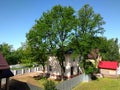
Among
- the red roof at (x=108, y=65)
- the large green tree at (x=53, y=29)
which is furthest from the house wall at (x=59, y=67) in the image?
the red roof at (x=108, y=65)

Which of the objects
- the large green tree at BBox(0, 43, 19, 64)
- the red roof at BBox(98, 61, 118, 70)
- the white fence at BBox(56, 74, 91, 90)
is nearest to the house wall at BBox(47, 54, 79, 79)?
the white fence at BBox(56, 74, 91, 90)

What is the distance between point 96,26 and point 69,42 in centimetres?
727

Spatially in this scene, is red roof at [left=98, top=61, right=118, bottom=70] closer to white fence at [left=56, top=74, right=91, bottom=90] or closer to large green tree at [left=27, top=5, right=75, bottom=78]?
white fence at [left=56, top=74, right=91, bottom=90]

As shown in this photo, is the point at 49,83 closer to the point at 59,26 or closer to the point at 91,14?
the point at 59,26

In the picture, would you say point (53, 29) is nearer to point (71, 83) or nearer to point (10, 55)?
point (71, 83)

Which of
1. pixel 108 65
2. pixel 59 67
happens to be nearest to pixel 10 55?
pixel 59 67

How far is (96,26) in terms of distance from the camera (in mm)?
40219

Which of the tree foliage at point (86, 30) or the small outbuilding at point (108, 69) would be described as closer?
the tree foliage at point (86, 30)

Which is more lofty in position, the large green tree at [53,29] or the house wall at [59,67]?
the large green tree at [53,29]

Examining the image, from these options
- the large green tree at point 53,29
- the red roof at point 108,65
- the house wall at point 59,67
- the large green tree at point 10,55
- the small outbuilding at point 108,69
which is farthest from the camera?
the large green tree at point 10,55

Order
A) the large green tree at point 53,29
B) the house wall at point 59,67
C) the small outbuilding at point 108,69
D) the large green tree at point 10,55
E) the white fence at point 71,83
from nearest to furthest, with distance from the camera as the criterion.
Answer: the white fence at point 71,83, the large green tree at point 53,29, the house wall at point 59,67, the small outbuilding at point 108,69, the large green tree at point 10,55

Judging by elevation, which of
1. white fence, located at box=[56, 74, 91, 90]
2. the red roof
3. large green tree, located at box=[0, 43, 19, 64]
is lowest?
white fence, located at box=[56, 74, 91, 90]

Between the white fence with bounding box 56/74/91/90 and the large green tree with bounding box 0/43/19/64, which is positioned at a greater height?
the large green tree with bounding box 0/43/19/64

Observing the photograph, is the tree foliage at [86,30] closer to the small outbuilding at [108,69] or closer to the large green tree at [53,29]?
the large green tree at [53,29]
